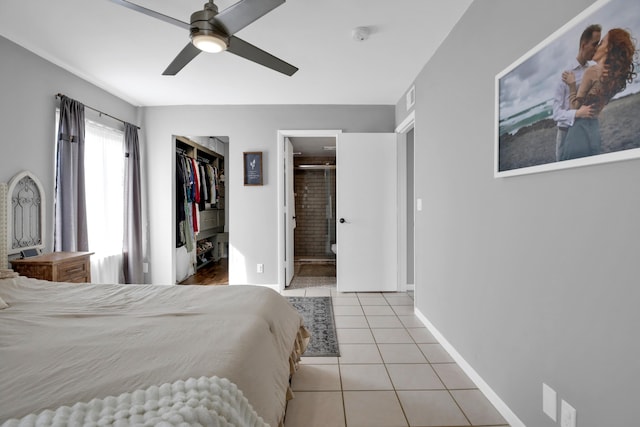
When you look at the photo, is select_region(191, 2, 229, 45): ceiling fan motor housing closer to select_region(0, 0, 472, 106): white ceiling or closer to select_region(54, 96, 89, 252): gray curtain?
select_region(0, 0, 472, 106): white ceiling

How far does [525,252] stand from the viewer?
1614 millimetres

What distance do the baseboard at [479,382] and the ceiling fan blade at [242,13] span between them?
2.35m

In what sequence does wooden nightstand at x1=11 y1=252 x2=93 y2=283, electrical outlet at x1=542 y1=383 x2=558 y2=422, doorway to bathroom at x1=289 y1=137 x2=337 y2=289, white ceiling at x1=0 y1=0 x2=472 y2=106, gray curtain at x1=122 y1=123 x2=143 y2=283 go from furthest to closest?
doorway to bathroom at x1=289 y1=137 x2=337 y2=289
gray curtain at x1=122 y1=123 x2=143 y2=283
wooden nightstand at x1=11 y1=252 x2=93 y2=283
white ceiling at x1=0 y1=0 x2=472 y2=106
electrical outlet at x1=542 y1=383 x2=558 y2=422

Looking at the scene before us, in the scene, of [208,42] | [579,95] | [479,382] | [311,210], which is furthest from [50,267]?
[311,210]

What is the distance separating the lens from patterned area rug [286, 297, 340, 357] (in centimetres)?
261

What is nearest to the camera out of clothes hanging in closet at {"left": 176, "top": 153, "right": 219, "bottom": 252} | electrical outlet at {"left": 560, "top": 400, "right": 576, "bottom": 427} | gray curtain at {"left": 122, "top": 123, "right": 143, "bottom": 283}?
electrical outlet at {"left": 560, "top": 400, "right": 576, "bottom": 427}

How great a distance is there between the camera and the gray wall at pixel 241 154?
4.35 meters

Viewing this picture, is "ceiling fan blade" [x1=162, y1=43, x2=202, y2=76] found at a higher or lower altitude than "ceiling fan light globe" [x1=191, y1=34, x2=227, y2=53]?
higher

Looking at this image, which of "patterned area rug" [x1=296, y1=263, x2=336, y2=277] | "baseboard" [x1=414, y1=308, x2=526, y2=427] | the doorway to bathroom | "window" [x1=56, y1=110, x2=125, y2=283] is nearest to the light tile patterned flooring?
"baseboard" [x1=414, y1=308, x2=526, y2=427]

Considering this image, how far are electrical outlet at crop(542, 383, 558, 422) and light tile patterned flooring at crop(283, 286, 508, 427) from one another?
1.27ft

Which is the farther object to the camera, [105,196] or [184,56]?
[105,196]

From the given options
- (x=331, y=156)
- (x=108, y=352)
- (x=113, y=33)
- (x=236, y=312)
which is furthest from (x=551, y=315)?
(x=331, y=156)

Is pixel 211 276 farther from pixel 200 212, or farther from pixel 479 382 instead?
pixel 479 382

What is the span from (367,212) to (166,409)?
11.7 feet
